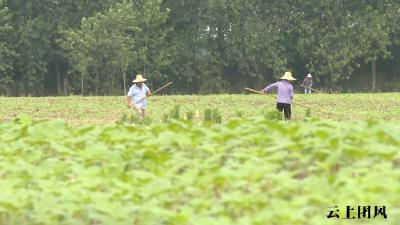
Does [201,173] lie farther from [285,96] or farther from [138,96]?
[138,96]

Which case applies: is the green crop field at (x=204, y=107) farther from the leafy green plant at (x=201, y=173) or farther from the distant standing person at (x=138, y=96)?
the leafy green plant at (x=201, y=173)

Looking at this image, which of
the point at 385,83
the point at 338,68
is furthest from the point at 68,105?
the point at 385,83

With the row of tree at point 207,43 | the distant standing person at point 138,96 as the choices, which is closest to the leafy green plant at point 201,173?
the distant standing person at point 138,96

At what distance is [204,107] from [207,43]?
24372mm

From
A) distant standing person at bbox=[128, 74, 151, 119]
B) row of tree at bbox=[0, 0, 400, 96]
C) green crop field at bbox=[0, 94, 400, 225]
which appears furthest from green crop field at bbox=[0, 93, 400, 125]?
row of tree at bbox=[0, 0, 400, 96]

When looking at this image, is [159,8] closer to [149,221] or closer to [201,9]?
[201,9]

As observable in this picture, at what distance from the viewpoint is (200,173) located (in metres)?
6.53

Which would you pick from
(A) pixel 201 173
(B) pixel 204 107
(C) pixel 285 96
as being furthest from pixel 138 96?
(A) pixel 201 173

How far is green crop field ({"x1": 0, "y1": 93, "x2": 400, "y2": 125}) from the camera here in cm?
2419

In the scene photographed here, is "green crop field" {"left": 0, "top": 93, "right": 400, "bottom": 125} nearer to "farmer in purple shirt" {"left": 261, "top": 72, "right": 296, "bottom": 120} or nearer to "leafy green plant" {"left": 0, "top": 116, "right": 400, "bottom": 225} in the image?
"farmer in purple shirt" {"left": 261, "top": 72, "right": 296, "bottom": 120}

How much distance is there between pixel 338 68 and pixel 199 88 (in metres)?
8.95

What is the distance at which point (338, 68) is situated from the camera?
48.2 metres

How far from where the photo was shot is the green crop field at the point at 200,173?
574cm

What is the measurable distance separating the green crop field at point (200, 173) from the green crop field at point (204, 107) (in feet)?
48.0
